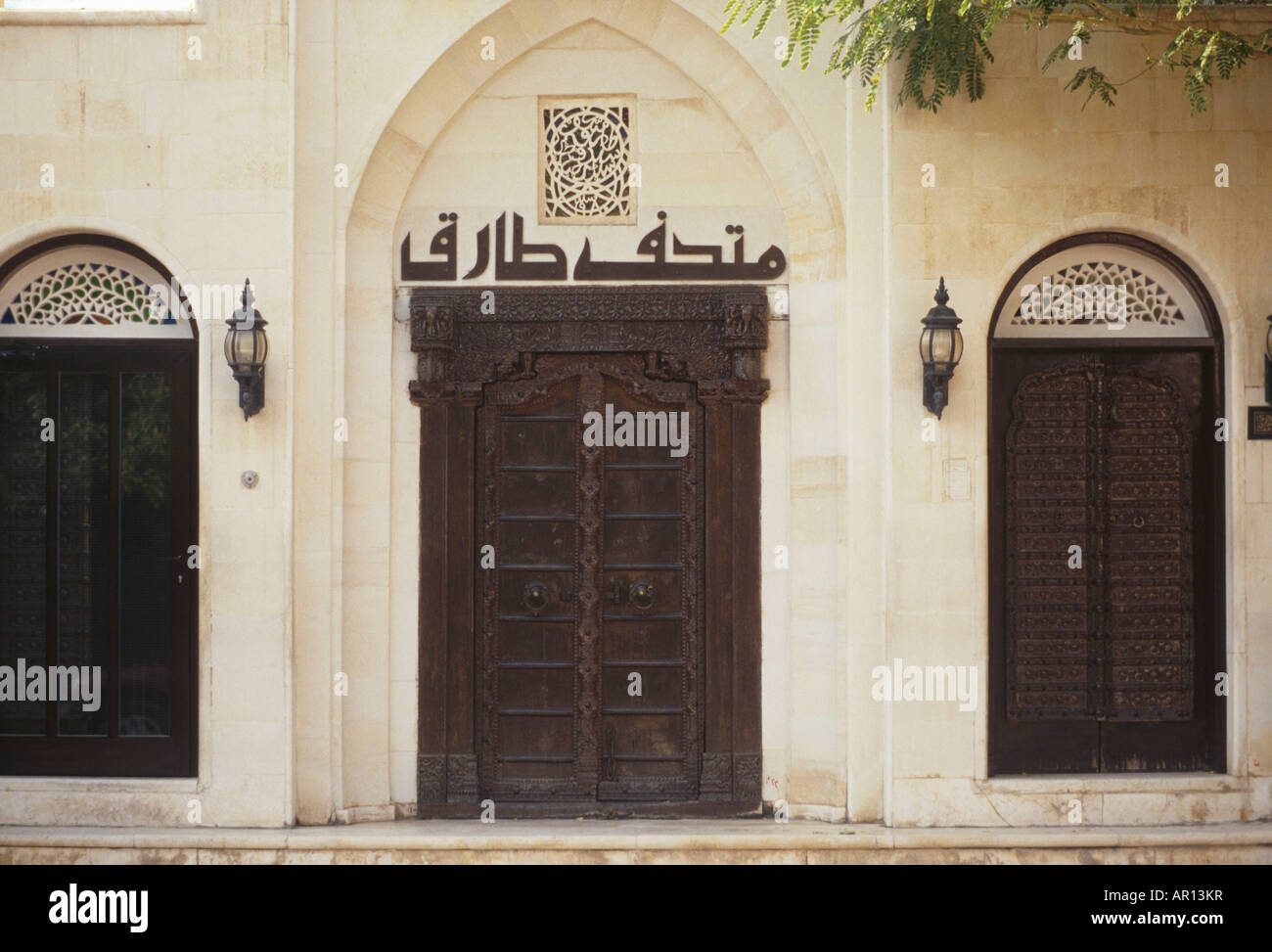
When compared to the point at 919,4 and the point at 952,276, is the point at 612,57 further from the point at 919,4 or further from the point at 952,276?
the point at 952,276

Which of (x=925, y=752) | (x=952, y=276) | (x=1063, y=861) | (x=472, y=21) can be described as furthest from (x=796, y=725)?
(x=472, y=21)

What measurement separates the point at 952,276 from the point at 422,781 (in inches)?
150

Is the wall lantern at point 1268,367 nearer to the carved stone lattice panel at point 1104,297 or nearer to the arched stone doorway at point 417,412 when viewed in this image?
the carved stone lattice panel at point 1104,297

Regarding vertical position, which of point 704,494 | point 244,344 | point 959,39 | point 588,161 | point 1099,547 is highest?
point 959,39

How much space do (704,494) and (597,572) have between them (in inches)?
27.9

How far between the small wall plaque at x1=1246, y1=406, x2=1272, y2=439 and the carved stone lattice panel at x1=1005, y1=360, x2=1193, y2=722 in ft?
0.98

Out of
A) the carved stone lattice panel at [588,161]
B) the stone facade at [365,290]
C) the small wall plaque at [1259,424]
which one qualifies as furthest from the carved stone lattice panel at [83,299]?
the small wall plaque at [1259,424]

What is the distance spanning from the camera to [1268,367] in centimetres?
591

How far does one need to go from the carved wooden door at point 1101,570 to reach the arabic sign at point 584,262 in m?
1.47

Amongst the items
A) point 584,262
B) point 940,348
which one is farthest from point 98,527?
point 940,348

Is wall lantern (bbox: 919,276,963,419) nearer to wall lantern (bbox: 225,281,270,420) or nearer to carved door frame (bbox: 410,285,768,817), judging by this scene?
carved door frame (bbox: 410,285,768,817)

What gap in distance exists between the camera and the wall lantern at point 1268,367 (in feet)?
19.3

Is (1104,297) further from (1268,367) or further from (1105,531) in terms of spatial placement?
(1105,531)

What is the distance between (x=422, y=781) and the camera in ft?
20.2
